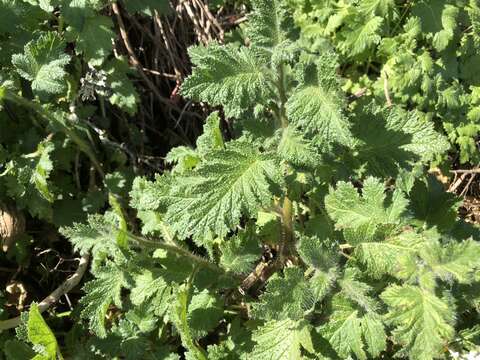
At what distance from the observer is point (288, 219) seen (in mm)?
2840

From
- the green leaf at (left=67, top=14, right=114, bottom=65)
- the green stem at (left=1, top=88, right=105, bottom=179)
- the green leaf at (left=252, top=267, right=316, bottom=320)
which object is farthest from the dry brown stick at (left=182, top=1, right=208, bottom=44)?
the green leaf at (left=252, top=267, right=316, bottom=320)

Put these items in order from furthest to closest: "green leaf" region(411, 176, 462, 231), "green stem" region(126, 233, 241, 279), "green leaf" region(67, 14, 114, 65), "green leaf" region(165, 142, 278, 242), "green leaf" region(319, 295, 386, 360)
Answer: "green leaf" region(67, 14, 114, 65) < "green leaf" region(411, 176, 462, 231) < "green stem" region(126, 233, 241, 279) < "green leaf" region(319, 295, 386, 360) < "green leaf" region(165, 142, 278, 242)

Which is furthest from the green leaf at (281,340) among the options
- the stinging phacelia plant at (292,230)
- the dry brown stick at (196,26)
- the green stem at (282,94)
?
the dry brown stick at (196,26)

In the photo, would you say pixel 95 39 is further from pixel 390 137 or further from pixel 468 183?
pixel 468 183

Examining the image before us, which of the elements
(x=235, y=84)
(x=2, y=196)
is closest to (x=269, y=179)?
(x=235, y=84)

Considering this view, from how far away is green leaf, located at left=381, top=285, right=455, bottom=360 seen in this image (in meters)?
2.07

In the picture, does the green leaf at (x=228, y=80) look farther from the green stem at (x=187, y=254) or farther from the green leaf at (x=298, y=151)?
the green stem at (x=187, y=254)

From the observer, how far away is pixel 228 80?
2.22 metres

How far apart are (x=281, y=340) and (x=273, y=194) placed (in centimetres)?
72

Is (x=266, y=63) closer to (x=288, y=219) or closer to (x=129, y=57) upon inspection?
(x=288, y=219)

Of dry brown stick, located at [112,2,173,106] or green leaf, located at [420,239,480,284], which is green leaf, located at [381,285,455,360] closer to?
green leaf, located at [420,239,480,284]

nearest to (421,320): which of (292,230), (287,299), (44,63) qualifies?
(287,299)

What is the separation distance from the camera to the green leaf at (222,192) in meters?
2.13

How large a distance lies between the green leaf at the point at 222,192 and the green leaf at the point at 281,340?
0.68 metres
